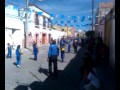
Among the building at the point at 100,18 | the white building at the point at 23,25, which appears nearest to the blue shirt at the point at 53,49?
the white building at the point at 23,25

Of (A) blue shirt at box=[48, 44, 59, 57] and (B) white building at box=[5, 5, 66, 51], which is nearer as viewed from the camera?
(A) blue shirt at box=[48, 44, 59, 57]

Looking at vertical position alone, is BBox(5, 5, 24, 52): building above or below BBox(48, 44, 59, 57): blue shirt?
above

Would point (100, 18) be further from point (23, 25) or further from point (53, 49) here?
point (53, 49)

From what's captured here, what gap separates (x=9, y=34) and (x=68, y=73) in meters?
19.3

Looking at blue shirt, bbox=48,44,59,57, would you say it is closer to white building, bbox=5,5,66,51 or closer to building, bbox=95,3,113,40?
white building, bbox=5,5,66,51

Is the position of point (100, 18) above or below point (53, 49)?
above

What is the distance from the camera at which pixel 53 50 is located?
13.6 meters

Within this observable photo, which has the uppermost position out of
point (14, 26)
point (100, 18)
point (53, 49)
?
point (100, 18)

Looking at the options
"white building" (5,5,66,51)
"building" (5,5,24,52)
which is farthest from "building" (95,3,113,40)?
"building" (5,5,24,52)

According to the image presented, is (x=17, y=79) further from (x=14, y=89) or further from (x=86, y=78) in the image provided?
(x=86, y=78)

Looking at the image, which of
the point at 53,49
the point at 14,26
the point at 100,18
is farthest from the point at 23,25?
the point at 53,49

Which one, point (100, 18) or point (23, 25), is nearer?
point (23, 25)

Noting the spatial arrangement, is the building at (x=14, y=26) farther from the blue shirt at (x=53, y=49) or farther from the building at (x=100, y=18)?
the blue shirt at (x=53, y=49)
